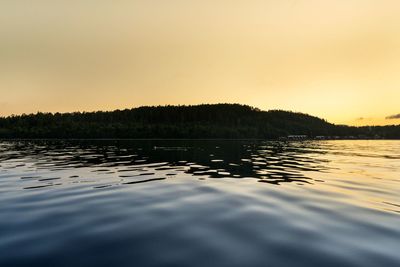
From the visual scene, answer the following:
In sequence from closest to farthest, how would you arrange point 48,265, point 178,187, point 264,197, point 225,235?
point 48,265, point 225,235, point 264,197, point 178,187

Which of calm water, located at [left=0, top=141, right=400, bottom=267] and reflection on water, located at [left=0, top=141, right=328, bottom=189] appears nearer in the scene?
calm water, located at [left=0, top=141, right=400, bottom=267]

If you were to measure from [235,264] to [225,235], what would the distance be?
249 cm

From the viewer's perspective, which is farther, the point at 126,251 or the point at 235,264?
the point at 126,251

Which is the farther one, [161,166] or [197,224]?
[161,166]

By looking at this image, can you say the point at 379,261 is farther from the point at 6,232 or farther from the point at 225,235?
the point at 6,232

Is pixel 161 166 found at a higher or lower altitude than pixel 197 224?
higher

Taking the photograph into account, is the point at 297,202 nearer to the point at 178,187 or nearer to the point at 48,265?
the point at 178,187

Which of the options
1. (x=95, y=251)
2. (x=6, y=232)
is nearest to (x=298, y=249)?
(x=95, y=251)

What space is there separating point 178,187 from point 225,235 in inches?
429

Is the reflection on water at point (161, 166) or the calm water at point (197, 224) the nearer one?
the calm water at point (197, 224)

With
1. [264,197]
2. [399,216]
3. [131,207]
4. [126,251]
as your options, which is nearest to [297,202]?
[264,197]

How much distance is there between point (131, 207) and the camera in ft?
49.1

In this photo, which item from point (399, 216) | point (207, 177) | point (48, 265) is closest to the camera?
point (48, 265)

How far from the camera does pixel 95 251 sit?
8938mm
